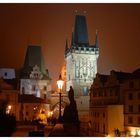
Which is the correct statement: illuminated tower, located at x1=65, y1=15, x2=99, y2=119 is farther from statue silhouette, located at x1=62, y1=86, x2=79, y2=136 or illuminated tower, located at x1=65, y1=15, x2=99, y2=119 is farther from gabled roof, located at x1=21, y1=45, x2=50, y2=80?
statue silhouette, located at x1=62, y1=86, x2=79, y2=136

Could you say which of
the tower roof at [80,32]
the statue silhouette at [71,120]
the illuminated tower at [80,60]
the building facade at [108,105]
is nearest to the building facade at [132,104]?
the building facade at [108,105]

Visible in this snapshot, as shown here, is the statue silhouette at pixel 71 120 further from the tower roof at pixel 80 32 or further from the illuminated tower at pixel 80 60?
the tower roof at pixel 80 32

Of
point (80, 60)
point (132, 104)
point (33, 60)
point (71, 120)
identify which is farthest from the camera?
point (33, 60)

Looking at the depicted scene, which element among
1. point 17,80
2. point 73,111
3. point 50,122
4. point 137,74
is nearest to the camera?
point 73,111

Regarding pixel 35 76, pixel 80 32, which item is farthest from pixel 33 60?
pixel 80 32

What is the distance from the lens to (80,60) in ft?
132

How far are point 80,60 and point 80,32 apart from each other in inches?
110

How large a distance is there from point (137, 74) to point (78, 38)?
2035cm

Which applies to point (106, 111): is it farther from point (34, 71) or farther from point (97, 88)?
point (34, 71)

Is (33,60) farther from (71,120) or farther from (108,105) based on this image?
(71,120)

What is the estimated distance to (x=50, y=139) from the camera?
9.14 meters

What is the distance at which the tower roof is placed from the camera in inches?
1518

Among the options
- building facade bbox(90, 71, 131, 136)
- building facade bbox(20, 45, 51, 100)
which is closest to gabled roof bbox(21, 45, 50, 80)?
building facade bbox(20, 45, 51, 100)

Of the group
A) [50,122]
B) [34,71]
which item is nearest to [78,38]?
[34,71]
